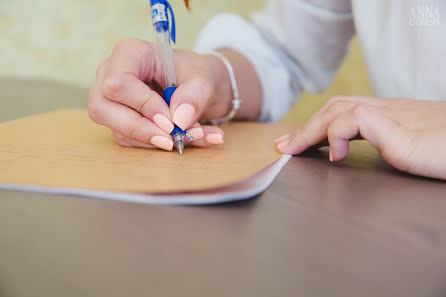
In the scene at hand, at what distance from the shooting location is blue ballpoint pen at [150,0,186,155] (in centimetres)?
47

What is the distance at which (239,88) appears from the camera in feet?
2.56

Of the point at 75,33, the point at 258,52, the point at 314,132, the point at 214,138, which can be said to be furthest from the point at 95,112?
the point at 75,33

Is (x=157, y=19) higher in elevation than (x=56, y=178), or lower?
higher

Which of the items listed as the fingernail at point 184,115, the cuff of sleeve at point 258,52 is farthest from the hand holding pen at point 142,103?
the cuff of sleeve at point 258,52

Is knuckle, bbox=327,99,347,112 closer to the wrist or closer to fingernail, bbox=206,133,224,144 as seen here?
fingernail, bbox=206,133,224,144

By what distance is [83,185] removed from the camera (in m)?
0.32

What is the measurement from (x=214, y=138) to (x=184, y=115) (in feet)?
0.19

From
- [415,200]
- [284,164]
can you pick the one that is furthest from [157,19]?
[415,200]

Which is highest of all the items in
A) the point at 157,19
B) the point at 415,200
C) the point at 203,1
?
the point at 203,1

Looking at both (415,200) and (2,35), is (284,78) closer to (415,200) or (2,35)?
(415,200)

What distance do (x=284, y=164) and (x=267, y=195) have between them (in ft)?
0.34

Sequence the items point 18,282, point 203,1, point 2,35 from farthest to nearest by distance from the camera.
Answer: point 203,1
point 2,35
point 18,282

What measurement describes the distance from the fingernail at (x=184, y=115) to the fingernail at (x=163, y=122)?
11 mm

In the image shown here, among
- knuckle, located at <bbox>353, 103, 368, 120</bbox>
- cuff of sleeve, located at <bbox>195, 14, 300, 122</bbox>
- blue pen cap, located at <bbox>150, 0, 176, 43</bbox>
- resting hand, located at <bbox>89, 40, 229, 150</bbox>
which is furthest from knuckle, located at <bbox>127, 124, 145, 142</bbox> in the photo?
cuff of sleeve, located at <bbox>195, 14, 300, 122</bbox>
